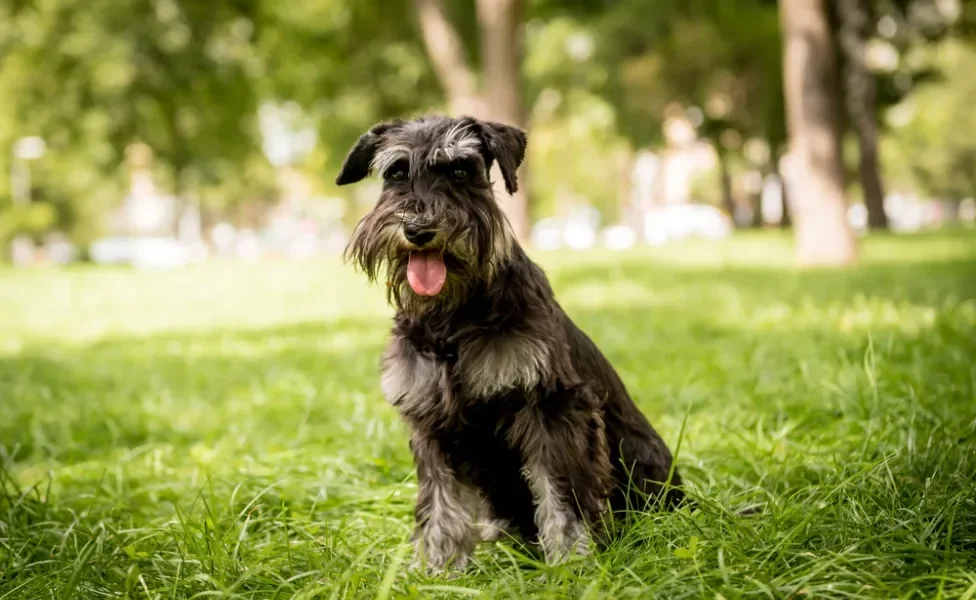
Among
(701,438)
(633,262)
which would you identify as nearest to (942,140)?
(633,262)

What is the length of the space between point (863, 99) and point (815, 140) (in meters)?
12.7

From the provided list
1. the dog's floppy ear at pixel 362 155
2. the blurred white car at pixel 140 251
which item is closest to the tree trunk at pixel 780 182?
the dog's floppy ear at pixel 362 155

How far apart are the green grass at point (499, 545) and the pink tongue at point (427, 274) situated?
92 cm

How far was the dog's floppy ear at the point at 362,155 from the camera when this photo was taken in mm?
3551

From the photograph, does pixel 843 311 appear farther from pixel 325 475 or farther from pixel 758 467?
pixel 325 475

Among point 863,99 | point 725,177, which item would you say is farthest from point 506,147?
point 725,177

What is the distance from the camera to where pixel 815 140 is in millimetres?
14625

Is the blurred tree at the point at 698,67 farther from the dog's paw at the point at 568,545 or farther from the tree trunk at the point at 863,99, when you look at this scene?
the dog's paw at the point at 568,545

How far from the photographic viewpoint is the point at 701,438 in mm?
4641

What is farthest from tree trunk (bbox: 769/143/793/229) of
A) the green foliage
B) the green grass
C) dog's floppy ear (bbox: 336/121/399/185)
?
dog's floppy ear (bbox: 336/121/399/185)

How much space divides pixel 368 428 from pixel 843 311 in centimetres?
564

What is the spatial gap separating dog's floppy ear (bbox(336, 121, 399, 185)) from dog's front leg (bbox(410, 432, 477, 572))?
111cm

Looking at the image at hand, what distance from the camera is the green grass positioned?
2.74 metres

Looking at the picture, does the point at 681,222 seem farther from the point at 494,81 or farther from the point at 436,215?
the point at 436,215
